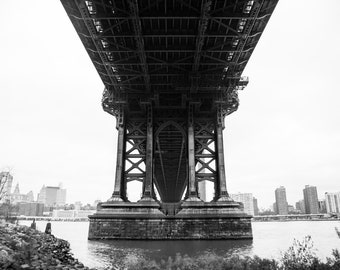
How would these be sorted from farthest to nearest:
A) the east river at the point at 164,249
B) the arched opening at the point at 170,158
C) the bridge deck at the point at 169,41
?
the arched opening at the point at 170,158
the bridge deck at the point at 169,41
the east river at the point at 164,249

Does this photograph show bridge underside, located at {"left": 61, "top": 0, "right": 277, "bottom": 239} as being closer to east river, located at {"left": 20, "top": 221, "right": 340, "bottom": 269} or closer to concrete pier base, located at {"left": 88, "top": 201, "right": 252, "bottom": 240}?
concrete pier base, located at {"left": 88, "top": 201, "right": 252, "bottom": 240}

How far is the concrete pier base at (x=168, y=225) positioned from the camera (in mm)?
27750

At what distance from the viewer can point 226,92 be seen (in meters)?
34.6

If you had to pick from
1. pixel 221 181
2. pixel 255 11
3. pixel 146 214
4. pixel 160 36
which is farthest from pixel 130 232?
pixel 255 11

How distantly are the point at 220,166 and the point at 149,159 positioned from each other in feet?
25.4

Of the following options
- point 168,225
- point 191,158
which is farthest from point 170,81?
point 168,225

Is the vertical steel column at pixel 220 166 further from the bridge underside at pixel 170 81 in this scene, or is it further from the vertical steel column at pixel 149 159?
the vertical steel column at pixel 149 159

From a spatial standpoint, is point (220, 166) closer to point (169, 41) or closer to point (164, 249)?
point (169, 41)

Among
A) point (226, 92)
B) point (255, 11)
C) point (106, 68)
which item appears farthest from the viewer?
point (226, 92)

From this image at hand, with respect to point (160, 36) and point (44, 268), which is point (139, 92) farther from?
point (44, 268)

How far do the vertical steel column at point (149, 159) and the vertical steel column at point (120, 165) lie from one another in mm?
2438

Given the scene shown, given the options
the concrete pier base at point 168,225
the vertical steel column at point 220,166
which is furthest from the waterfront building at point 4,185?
the vertical steel column at point 220,166

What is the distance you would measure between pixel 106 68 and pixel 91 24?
642 cm

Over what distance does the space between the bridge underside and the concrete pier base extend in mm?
89
